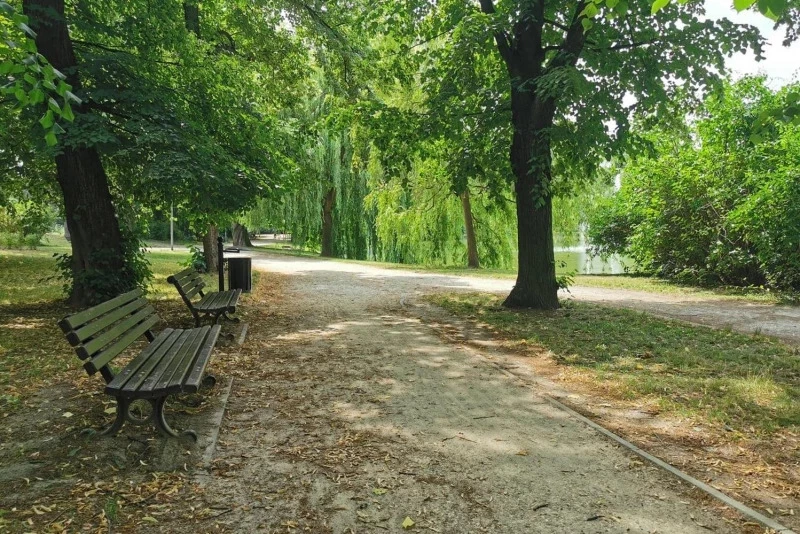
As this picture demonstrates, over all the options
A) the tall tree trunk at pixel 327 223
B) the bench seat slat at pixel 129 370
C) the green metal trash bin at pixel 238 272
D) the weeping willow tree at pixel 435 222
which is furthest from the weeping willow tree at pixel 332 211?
the bench seat slat at pixel 129 370

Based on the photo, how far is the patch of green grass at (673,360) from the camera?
501cm

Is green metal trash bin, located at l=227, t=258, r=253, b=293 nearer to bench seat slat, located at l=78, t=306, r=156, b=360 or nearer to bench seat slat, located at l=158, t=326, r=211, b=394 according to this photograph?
bench seat slat, located at l=78, t=306, r=156, b=360

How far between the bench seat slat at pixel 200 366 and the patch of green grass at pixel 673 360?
3.90m

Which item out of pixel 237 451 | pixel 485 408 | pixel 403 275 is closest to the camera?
pixel 237 451

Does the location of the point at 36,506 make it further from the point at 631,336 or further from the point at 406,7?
the point at 406,7

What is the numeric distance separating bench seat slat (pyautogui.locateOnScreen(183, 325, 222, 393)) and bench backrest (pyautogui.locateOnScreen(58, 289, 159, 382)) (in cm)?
57

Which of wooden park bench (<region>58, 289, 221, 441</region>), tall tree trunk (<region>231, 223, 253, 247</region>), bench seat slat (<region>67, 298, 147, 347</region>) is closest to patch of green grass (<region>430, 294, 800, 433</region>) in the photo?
wooden park bench (<region>58, 289, 221, 441</region>)

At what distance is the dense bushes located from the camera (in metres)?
13.0

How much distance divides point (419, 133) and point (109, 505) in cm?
884

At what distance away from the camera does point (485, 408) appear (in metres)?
4.99

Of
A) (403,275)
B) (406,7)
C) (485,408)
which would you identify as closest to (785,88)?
(406,7)

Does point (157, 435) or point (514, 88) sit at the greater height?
point (514, 88)

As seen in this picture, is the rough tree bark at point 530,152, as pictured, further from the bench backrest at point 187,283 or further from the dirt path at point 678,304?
the bench backrest at point 187,283

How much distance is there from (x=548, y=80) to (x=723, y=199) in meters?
9.58
